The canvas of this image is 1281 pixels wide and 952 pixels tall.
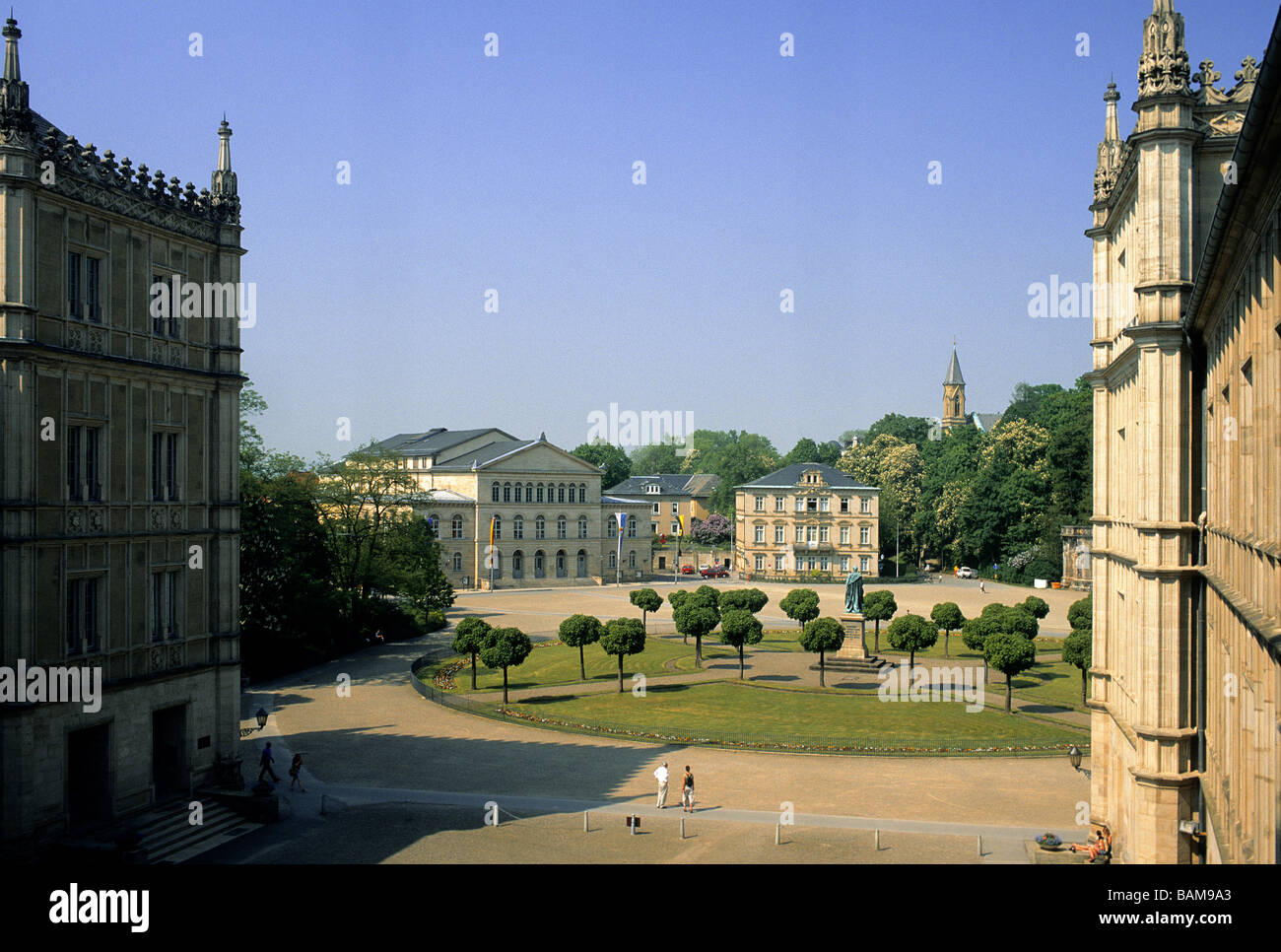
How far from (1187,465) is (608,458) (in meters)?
173

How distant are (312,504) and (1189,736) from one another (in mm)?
51553

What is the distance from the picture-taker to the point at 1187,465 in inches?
835

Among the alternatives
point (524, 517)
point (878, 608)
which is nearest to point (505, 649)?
point (878, 608)

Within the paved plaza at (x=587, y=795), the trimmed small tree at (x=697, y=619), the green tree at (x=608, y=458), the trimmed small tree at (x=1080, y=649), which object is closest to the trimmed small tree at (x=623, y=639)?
the trimmed small tree at (x=697, y=619)

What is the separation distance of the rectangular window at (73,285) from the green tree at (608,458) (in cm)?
15915

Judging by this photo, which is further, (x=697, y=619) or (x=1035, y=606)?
(x=1035, y=606)

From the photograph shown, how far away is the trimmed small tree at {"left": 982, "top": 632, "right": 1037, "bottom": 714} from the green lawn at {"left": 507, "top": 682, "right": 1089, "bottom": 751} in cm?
207

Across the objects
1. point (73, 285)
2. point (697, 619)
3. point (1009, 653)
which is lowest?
point (697, 619)

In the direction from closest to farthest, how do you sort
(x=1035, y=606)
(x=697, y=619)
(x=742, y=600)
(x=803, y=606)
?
(x=697, y=619), (x=803, y=606), (x=742, y=600), (x=1035, y=606)

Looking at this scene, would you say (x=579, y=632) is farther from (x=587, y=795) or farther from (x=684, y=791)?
(x=684, y=791)

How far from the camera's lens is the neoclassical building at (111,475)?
2398cm

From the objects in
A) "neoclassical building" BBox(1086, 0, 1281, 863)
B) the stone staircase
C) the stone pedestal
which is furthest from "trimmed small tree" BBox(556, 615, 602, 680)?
"neoclassical building" BBox(1086, 0, 1281, 863)

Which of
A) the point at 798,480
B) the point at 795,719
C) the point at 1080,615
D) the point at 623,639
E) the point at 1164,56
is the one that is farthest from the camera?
the point at 798,480
